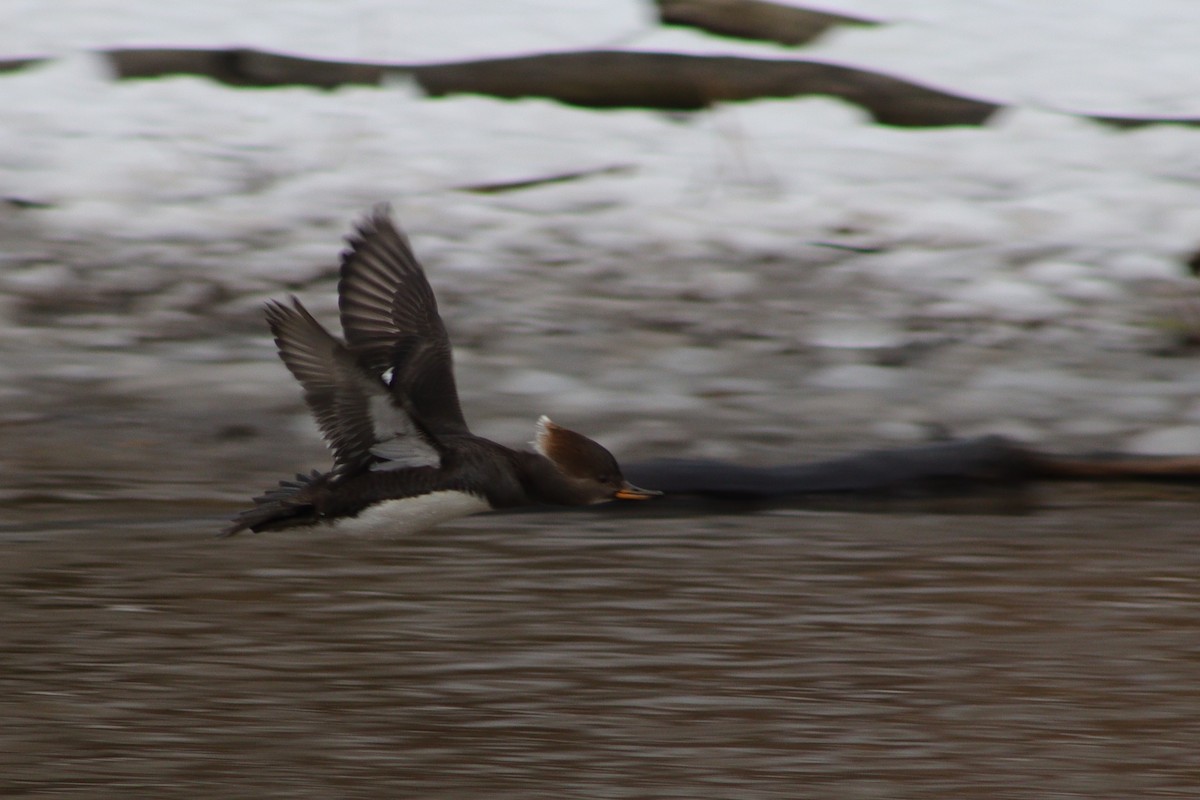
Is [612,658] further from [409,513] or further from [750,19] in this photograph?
[750,19]

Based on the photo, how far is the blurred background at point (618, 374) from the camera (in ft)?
10.1

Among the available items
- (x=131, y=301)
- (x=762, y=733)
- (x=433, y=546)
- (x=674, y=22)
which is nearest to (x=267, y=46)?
(x=674, y=22)

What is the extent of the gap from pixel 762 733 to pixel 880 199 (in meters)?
4.30

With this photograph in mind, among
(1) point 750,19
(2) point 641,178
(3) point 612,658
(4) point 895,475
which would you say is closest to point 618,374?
(4) point 895,475

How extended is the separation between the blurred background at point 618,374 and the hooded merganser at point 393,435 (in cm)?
19

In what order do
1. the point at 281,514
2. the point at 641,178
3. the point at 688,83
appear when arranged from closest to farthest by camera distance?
the point at 281,514
the point at 641,178
the point at 688,83

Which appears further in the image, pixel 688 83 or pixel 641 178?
pixel 688 83

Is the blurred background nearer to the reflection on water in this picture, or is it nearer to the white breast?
the reflection on water

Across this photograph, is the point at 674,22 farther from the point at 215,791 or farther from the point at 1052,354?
the point at 215,791

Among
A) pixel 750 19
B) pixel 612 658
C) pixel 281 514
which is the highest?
pixel 750 19

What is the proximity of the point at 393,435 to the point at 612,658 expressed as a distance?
0.66 meters

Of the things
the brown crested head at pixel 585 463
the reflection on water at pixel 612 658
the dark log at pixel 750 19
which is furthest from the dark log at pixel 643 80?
the brown crested head at pixel 585 463

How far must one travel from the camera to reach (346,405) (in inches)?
144

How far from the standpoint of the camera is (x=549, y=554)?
13.7 ft
